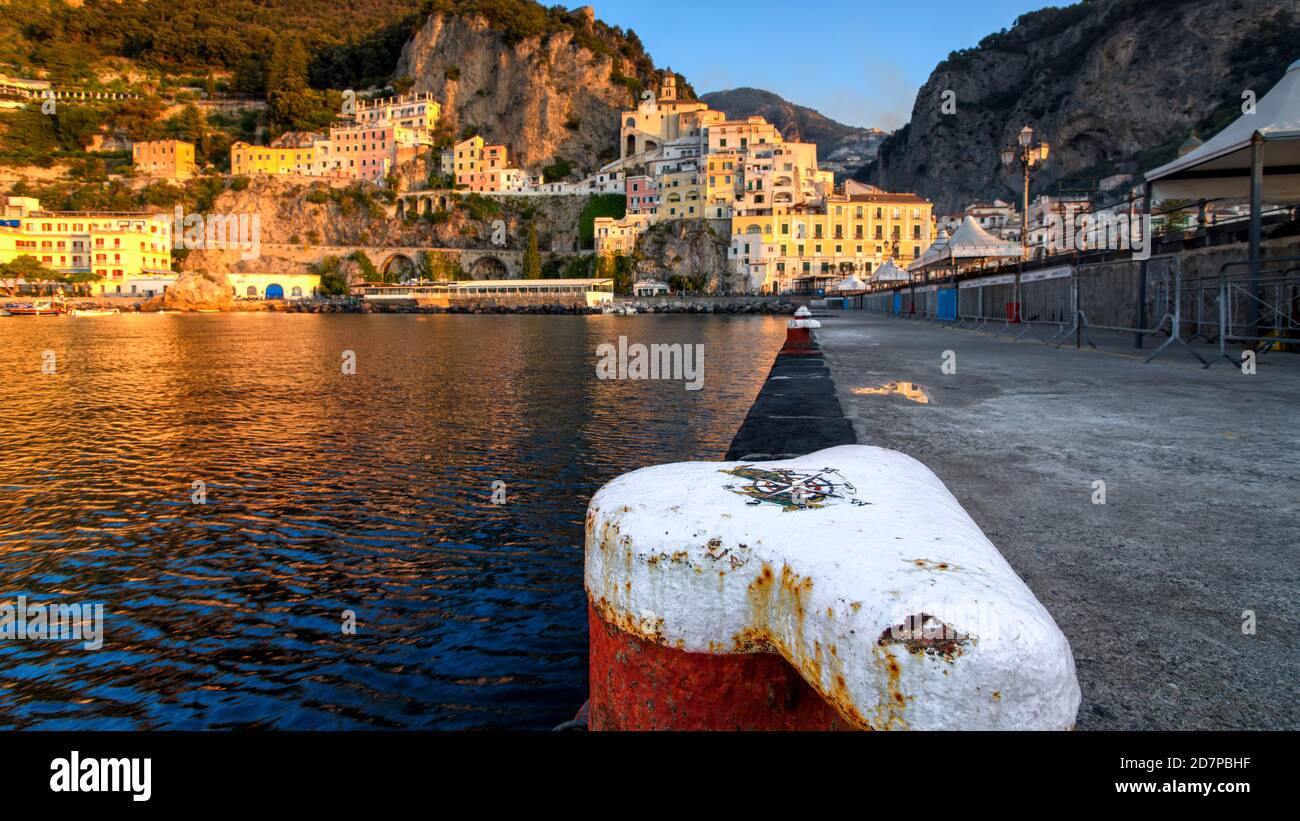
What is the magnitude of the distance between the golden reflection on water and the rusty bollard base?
769 cm

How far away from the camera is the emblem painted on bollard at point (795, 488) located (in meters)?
2.22

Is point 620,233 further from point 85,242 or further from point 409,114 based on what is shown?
point 85,242

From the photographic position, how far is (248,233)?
133m

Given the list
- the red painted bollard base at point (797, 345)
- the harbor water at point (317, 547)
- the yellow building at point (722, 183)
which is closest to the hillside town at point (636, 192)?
the yellow building at point (722, 183)

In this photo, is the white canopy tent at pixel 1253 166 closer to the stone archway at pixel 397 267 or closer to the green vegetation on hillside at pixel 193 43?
the stone archway at pixel 397 267

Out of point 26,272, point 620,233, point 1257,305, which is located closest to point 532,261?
point 620,233

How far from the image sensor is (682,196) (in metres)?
125

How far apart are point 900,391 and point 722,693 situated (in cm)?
914

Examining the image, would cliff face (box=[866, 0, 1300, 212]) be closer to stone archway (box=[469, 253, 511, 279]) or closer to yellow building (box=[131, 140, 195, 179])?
stone archway (box=[469, 253, 511, 279])

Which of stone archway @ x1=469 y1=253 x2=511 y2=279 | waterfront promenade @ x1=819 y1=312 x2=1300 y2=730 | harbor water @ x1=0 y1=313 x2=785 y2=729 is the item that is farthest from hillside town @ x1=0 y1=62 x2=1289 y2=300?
waterfront promenade @ x1=819 y1=312 x2=1300 y2=730

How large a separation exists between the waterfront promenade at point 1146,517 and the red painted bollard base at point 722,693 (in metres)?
0.86

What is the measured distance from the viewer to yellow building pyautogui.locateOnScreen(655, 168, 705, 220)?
12369cm
